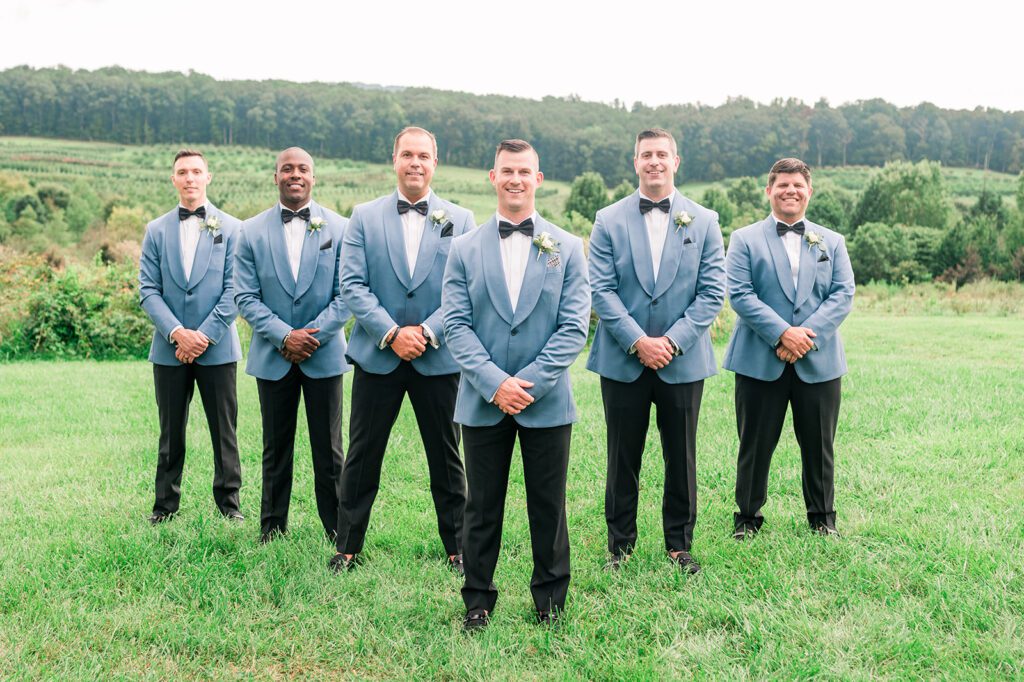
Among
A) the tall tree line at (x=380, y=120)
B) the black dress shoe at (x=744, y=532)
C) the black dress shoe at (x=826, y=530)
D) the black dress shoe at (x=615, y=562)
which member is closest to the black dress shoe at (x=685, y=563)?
the black dress shoe at (x=615, y=562)

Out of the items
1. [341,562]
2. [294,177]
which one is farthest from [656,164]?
[341,562]

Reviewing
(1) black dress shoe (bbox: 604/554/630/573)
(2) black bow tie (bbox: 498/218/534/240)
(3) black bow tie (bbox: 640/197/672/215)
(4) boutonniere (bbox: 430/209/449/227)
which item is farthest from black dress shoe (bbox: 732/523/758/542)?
(4) boutonniere (bbox: 430/209/449/227)

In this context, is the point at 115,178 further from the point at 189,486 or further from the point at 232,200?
the point at 189,486

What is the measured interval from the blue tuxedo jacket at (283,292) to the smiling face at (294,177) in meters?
0.12

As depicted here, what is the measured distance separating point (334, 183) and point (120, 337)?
4110cm

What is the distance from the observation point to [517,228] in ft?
14.3

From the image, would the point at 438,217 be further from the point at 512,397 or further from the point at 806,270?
the point at 806,270

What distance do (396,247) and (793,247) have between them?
2805 mm

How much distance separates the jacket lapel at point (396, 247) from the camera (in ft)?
16.6

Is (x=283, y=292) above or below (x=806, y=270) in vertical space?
below

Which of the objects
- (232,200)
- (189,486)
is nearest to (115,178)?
(232,200)

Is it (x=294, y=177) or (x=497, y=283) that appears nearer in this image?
(x=497, y=283)

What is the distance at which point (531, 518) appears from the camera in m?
4.49

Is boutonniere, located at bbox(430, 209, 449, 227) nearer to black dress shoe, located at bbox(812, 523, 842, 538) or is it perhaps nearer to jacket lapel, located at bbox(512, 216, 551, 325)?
jacket lapel, located at bbox(512, 216, 551, 325)
